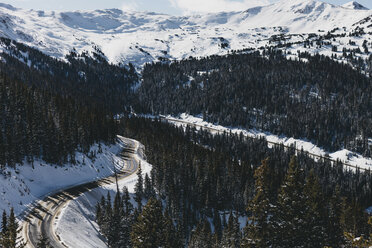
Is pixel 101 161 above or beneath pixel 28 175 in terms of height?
beneath

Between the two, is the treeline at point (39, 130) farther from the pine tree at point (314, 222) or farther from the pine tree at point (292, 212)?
the pine tree at point (314, 222)

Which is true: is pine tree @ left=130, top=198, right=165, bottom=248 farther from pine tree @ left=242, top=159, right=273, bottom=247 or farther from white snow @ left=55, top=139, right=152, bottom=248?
white snow @ left=55, top=139, right=152, bottom=248

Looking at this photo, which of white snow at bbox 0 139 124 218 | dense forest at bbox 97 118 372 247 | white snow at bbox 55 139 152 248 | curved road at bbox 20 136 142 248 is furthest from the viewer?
white snow at bbox 0 139 124 218

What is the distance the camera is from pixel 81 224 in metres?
54.0

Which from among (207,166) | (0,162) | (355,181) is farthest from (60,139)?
(355,181)

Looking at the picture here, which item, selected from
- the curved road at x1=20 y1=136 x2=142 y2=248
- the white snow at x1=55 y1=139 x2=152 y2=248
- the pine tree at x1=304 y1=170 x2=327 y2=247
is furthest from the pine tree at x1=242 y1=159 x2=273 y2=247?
the white snow at x1=55 y1=139 x2=152 y2=248

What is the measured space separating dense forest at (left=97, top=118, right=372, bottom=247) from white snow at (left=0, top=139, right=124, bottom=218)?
1374 cm

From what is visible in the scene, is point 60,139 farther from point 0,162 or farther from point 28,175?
point 0,162

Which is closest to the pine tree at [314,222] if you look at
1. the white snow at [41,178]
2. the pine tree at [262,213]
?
the pine tree at [262,213]

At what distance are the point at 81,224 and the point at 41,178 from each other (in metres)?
21.8

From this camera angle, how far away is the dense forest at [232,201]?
1784 centimetres

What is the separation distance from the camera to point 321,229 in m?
17.8

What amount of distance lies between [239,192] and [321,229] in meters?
85.2

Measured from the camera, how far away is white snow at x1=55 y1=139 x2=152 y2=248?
46156mm
